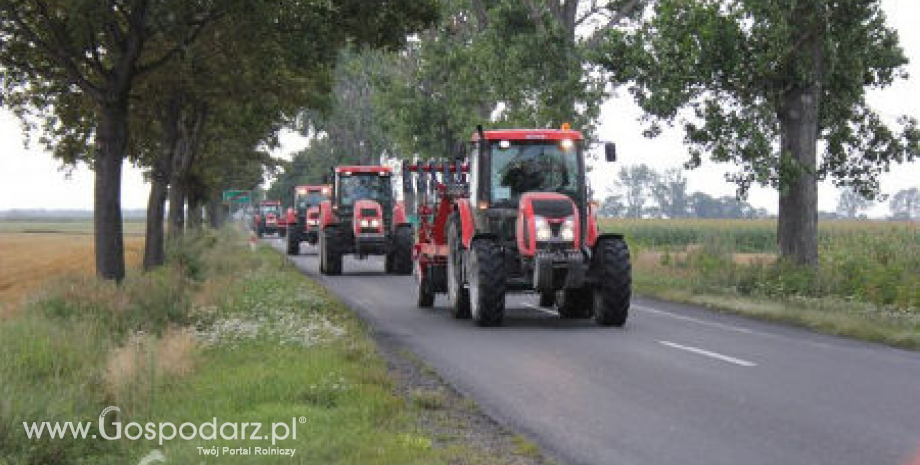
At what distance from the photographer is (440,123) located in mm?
51625

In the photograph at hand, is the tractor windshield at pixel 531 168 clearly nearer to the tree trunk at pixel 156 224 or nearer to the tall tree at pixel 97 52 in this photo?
the tall tree at pixel 97 52

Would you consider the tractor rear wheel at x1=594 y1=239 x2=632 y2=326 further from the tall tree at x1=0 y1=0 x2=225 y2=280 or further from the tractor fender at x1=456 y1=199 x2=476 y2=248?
the tall tree at x1=0 y1=0 x2=225 y2=280

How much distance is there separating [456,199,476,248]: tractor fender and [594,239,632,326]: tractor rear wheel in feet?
6.69

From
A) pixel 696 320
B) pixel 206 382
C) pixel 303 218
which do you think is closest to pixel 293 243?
pixel 303 218

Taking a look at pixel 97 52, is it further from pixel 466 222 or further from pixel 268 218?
pixel 268 218

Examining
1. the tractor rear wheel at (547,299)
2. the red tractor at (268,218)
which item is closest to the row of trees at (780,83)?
the tractor rear wheel at (547,299)

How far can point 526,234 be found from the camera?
16141 millimetres

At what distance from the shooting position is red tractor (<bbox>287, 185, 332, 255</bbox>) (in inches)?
1683

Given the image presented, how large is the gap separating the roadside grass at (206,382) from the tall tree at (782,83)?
9233 millimetres

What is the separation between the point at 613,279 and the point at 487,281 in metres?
1.79

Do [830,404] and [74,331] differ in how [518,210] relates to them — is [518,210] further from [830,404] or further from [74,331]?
[830,404]

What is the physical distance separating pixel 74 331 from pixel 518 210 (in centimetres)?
647

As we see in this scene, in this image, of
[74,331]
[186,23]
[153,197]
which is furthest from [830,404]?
[153,197]

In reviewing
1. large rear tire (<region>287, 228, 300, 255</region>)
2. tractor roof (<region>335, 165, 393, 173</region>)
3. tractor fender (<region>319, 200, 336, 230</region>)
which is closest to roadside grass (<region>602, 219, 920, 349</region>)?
tractor roof (<region>335, 165, 393, 173</region>)
